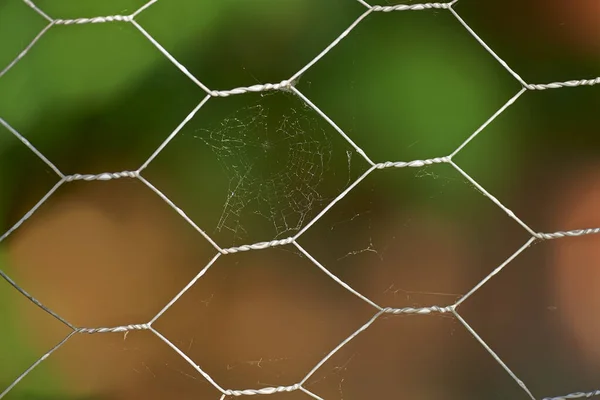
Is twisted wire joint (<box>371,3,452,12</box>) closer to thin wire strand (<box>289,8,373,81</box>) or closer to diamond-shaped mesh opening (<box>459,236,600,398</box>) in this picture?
thin wire strand (<box>289,8,373,81</box>)

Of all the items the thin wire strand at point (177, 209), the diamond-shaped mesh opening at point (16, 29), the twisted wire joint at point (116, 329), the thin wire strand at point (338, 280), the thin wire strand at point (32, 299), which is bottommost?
the twisted wire joint at point (116, 329)

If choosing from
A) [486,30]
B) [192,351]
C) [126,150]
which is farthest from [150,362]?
[486,30]

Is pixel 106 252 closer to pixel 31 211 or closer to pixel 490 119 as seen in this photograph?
pixel 31 211

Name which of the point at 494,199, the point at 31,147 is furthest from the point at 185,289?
the point at 494,199

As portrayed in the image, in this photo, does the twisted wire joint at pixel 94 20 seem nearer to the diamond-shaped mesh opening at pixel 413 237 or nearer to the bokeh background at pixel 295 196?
the bokeh background at pixel 295 196

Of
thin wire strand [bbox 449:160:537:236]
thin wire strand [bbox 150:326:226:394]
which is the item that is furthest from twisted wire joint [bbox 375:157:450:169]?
thin wire strand [bbox 150:326:226:394]

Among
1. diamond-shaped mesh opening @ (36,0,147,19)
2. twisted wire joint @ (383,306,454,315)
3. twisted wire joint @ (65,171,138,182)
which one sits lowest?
twisted wire joint @ (383,306,454,315)

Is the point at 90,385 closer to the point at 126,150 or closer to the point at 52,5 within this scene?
the point at 126,150

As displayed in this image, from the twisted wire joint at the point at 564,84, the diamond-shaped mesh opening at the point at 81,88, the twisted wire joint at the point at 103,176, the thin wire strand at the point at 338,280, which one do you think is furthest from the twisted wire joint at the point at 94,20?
the twisted wire joint at the point at 564,84
